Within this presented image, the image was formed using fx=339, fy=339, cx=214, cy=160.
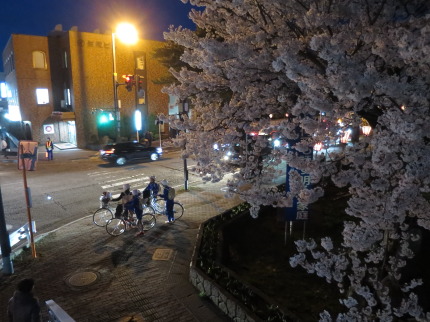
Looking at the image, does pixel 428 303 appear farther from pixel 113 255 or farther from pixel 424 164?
pixel 113 255

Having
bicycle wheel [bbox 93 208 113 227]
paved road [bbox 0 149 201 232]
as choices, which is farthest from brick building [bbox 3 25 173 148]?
bicycle wheel [bbox 93 208 113 227]

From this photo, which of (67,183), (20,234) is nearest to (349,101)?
(20,234)

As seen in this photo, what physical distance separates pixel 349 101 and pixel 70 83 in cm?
3121

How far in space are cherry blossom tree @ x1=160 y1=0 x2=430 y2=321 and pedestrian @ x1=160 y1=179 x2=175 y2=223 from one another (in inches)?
132

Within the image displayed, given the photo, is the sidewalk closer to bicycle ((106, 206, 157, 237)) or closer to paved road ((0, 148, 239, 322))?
paved road ((0, 148, 239, 322))

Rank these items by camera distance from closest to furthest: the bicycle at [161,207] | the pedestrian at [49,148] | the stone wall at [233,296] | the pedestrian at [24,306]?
the pedestrian at [24,306]
the stone wall at [233,296]
the bicycle at [161,207]
the pedestrian at [49,148]

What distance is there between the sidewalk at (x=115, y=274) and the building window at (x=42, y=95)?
2515 centimetres

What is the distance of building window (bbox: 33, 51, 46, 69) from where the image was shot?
31750mm

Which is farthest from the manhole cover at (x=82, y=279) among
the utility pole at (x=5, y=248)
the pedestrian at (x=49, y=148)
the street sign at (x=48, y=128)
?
the street sign at (x=48, y=128)

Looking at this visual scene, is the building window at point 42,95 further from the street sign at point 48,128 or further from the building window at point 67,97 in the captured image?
the street sign at point 48,128

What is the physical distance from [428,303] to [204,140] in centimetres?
600

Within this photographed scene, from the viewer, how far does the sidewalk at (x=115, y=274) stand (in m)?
6.89

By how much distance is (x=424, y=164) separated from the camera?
173 inches

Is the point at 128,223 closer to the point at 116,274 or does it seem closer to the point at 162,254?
the point at 162,254
